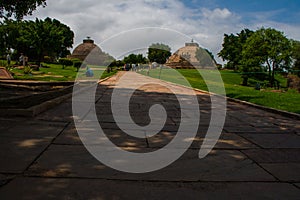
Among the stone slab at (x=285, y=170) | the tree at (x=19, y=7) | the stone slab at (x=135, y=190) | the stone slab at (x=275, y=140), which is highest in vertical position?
the tree at (x=19, y=7)

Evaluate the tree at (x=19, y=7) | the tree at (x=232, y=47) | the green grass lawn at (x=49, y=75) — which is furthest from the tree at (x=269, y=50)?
the tree at (x=19, y=7)

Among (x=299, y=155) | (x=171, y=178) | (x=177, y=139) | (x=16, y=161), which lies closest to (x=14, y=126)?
(x=16, y=161)

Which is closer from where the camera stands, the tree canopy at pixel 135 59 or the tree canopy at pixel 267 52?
the tree canopy at pixel 267 52

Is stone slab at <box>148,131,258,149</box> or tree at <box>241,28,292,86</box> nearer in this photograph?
stone slab at <box>148,131,258,149</box>

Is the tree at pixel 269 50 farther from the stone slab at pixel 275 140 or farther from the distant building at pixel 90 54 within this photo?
the stone slab at pixel 275 140

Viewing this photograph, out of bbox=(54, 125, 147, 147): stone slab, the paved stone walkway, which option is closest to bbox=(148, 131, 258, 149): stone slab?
the paved stone walkway

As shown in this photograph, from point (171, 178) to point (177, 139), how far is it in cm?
154

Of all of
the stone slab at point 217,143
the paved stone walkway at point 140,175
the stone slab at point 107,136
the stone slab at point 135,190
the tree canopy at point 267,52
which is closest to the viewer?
the stone slab at point 135,190

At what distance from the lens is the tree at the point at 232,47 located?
7384 centimetres

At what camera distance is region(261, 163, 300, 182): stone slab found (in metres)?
2.62

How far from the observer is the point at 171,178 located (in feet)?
8.16

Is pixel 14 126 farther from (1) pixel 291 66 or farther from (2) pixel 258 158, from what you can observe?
(1) pixel 291 66

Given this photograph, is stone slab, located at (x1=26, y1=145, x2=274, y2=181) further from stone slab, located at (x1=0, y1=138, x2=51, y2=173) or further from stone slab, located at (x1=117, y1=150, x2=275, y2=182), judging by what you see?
stone slab, located at (x1=0, y1=138, x2=51, y2=173)

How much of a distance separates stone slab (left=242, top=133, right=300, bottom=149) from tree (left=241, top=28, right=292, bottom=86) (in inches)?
1811
